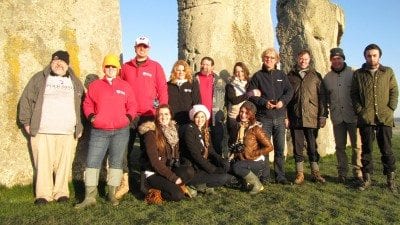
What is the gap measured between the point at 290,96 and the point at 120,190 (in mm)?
2905

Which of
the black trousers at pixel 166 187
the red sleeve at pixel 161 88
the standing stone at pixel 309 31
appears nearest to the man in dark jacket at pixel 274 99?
the red sleeve at pixel 161 88

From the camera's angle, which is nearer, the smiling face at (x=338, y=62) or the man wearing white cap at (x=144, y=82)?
the man wearing white cap at (x=144, y=82)

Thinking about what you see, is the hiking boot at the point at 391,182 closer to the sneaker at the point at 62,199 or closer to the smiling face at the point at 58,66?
the sneaker at the point at 62,199

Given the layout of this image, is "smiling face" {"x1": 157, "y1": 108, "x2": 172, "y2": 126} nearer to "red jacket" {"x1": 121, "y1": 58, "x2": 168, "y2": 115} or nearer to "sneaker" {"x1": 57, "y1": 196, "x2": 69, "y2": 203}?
"red jacket" {"x1": 121, "y1": 58, "x2": 168, "y2": 115}

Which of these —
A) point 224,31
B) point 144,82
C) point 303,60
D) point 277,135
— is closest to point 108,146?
point 144,82

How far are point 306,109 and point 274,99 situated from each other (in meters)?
0.53

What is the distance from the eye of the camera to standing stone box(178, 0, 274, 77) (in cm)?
944

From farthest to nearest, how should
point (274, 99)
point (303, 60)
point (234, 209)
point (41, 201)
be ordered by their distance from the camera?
1. point (303, 60)
2. point (274, 99)
3. point (41, 201)
4. point (234, 209)

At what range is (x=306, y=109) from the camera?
7414 mm

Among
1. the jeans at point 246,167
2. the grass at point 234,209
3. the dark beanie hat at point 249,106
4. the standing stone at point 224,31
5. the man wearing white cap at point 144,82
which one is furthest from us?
the standing stone at point 224,31

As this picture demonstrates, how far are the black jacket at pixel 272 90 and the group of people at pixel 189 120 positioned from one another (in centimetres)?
2

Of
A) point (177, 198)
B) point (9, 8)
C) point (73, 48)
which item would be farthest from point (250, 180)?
point (9, 8)

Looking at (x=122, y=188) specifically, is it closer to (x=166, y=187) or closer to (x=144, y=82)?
(x=166, y=187)

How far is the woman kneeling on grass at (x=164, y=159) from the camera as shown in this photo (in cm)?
622
